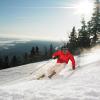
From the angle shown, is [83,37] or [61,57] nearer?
[61,57]

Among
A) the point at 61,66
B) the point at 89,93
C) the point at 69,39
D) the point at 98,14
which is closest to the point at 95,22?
the point at 98,14

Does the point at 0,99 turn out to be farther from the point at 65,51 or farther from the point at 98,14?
the point at 98,14

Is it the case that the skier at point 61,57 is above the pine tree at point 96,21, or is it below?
below

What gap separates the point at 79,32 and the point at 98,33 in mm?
9003

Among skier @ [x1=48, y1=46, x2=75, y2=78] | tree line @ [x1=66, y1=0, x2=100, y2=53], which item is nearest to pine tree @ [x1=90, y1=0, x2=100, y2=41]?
tree line @ [x1=66, y1=0, x2=100, y2=53]

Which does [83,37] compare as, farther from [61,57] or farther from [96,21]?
[61,57]

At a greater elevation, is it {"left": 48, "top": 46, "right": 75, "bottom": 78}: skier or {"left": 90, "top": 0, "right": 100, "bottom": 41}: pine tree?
{"left": 90, "top": 0, "right": 100, "bottom": 41}: pine tree

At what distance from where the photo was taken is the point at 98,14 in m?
55.7

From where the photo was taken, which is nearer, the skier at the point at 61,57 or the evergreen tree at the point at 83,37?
the skier at the point at 61,57

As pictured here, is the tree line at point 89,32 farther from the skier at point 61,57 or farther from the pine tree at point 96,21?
the skier at point 61,57

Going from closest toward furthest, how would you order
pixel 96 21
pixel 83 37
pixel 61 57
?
pixel 61 57 → pixel 96 21 → pixel 83 37

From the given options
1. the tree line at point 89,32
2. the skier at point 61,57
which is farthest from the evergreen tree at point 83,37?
the skier at point 61,57

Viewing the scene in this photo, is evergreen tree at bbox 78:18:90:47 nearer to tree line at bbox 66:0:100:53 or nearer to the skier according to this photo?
tree line at bbox 66:0:100:53

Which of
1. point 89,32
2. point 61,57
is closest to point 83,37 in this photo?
point 89,32
